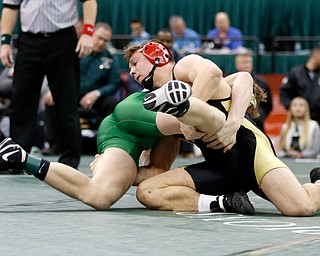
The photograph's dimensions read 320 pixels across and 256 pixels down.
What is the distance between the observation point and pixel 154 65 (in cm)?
459

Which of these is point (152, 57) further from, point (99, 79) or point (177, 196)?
point (99, 79)

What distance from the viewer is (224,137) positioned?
4.38 m

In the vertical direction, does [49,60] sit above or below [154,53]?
below

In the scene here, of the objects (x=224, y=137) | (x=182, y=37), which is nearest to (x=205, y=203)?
(x=224, y=137)

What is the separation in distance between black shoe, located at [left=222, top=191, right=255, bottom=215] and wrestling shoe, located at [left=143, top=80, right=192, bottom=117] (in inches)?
26.3

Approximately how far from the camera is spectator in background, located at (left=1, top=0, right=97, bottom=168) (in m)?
6.20

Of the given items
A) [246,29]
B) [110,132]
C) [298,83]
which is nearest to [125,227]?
[110,132]

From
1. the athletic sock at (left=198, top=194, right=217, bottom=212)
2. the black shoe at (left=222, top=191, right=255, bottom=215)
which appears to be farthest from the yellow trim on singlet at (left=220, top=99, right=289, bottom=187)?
the athletic sock at (left=198, top=194, right=217, bottom=212)

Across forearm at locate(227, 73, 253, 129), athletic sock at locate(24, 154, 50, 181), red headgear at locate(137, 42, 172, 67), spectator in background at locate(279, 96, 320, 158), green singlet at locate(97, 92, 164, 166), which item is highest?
red headgear at locate(137, 42, 172, 67)

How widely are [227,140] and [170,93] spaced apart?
63 centimetres

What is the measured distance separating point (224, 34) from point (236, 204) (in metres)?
7.39

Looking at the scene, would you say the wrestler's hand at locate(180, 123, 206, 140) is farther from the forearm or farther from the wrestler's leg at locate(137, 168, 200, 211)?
the wrestler's leg at locate(137, 168, 200, 211)

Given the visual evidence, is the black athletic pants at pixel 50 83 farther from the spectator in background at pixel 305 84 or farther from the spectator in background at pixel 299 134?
the spectator in background at pixel 305 84

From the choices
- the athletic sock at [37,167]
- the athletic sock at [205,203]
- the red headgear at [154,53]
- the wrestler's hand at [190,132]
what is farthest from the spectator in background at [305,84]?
the athletic sock at [37,167]
